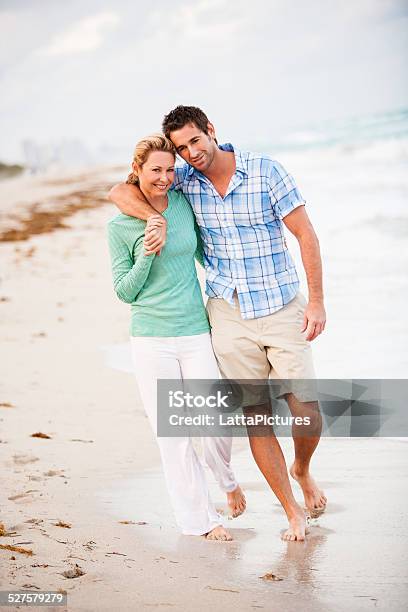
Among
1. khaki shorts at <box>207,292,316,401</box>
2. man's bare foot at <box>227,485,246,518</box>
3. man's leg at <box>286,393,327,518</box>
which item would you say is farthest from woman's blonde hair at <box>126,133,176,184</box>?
man's bare foot at <box>227,485,246,518</box>

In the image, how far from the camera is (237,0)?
32219 millimetres

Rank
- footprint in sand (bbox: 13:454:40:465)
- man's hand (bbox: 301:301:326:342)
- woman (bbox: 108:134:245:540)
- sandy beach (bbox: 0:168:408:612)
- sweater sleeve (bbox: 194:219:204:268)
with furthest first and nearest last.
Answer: footprint in sand (bbox: 13:454:40:465) → sweater sleeve (bbox: 194:219:204:268) → man's hand (bbox: 301:301:326:342) → woman (bbox: 108:134:245:540) → sandy beach (bbox: 0:168:408:612)

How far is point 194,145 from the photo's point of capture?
3168mm

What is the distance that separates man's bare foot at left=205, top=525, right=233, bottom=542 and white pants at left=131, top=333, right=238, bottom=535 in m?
0.02

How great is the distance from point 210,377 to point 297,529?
64cm

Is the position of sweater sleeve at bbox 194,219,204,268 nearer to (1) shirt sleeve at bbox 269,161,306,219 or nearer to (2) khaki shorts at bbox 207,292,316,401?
(2) khaki shorts at bbox 207,292,316,401

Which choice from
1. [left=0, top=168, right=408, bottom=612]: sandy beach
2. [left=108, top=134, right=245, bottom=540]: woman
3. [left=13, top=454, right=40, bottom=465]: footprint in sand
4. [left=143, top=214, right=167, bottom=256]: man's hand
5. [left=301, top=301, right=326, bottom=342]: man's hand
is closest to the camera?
[left=0, top=168, right=408, bottom=612]: sandy beach

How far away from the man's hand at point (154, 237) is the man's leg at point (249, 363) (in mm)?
426

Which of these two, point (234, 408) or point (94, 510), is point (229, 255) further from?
point (94, 510)

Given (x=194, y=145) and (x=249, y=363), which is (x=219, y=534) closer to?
(x=249, y=363)

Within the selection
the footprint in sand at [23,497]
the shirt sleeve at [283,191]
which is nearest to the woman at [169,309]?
the shirt sleeve at [283,191]

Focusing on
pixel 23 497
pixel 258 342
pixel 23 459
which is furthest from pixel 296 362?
pixel 23 459

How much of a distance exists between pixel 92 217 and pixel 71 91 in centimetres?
3309

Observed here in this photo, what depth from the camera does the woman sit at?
3.13 meters
